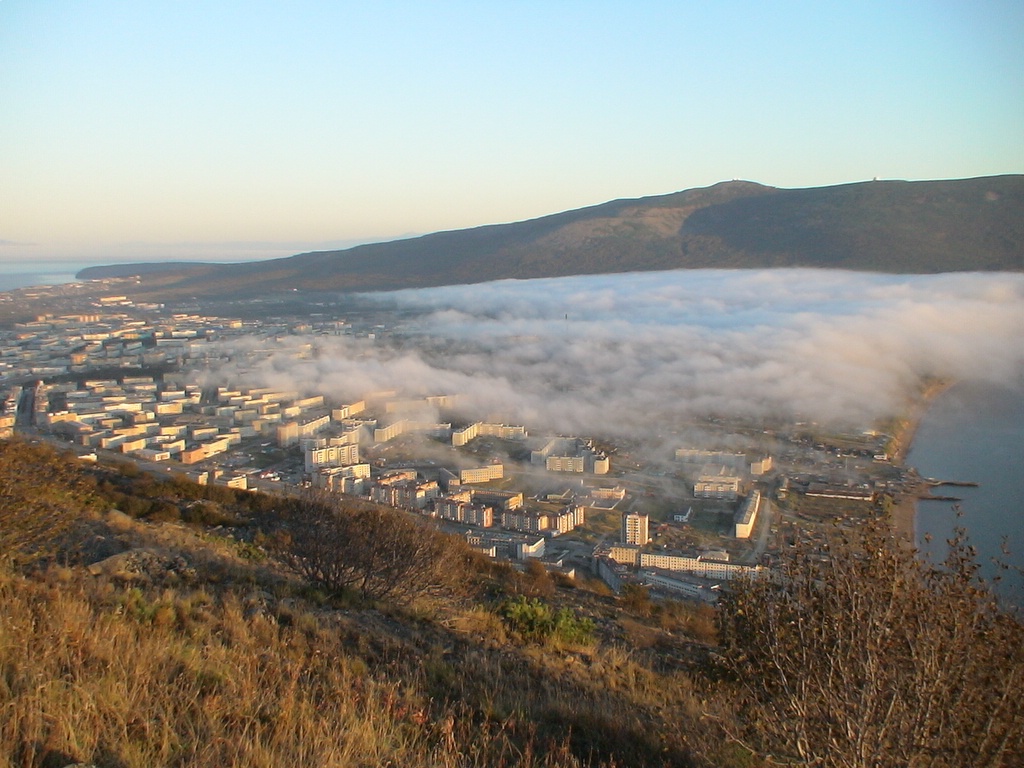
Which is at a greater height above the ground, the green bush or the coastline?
the green bush

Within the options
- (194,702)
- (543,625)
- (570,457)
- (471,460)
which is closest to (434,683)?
(194,702)

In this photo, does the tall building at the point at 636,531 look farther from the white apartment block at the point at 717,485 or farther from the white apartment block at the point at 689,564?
the white apartment block at the point at 717,485

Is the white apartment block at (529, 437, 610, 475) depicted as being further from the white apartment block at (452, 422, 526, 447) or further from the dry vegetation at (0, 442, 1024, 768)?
the dry vegetation at (0, 442, 1024, 768)

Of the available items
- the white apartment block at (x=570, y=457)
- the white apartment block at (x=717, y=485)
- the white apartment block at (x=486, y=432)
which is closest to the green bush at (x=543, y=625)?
the white apartment block at (x=717, y=485)

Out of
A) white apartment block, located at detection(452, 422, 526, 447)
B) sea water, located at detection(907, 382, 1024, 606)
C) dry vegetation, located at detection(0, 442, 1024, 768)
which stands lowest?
white apartment block, located at detection(452, 422, 526, 447)

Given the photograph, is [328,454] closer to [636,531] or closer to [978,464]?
[636,531]

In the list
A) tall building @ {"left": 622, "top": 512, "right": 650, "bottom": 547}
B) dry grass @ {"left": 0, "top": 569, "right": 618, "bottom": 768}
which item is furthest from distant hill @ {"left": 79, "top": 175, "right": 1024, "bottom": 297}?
dry grass @ {"left": 0, "top": 569, "right": 618, "bottom": 768}

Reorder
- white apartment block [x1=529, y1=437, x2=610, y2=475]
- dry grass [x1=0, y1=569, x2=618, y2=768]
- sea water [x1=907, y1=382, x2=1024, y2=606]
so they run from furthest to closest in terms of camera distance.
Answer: white apartment block [x1=529, y1=437, x2=610, y2=475], sea water [x1=907, y1=382, x2=1024, y2=606], dry grass [x1=0, y1=569, x2=618, y2=768]
